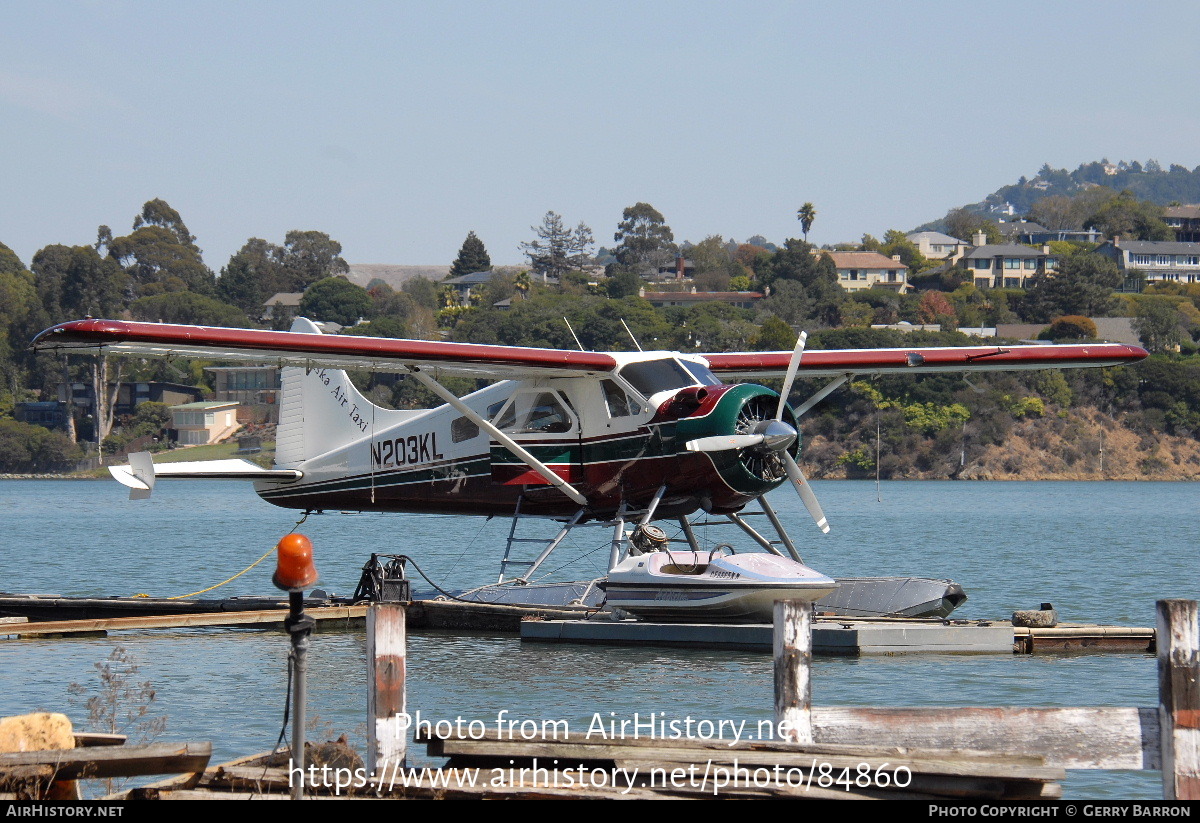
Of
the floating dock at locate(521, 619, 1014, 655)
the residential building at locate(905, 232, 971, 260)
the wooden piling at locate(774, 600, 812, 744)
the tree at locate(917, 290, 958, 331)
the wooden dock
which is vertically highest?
the residential building at locate(905, 232, 971, 260)

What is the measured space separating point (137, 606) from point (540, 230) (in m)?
153

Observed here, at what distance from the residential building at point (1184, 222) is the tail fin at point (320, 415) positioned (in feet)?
536

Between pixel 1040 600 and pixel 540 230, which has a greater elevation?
Answer: pixel 540 230

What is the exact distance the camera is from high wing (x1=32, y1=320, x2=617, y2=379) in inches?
473

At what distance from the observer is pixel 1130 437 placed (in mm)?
84938

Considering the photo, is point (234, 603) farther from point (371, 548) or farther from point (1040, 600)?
point (371, 548)

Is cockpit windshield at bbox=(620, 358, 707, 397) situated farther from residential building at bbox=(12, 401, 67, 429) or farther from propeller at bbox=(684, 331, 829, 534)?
residential building at bbox=(12, 401, 67, 429)

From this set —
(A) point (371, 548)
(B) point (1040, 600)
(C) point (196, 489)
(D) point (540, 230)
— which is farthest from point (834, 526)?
(D) point (540, 230)

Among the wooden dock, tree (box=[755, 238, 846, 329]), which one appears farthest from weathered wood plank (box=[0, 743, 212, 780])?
tree (box=[755, 238, 846, 329])

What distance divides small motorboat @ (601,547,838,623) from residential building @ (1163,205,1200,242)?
545ft

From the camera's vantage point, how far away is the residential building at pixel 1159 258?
5945 inches
